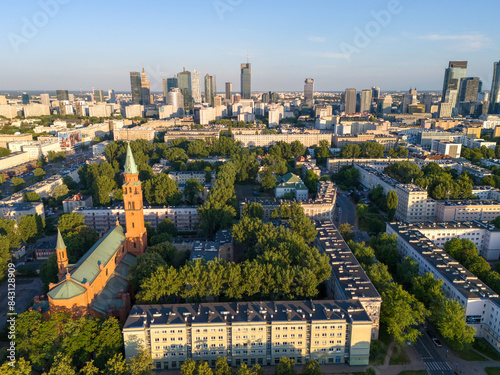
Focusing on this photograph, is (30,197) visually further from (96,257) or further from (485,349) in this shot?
(485,349)

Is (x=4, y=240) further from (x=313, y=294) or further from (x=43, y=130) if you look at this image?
(x=43, y=130)

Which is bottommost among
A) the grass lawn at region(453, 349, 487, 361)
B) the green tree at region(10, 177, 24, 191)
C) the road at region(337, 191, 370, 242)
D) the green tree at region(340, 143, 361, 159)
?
the grass lawn at region(453, 349, 487, 361)

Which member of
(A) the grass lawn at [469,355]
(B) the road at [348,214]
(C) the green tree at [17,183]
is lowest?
(A) the grass lawn at [469,355]

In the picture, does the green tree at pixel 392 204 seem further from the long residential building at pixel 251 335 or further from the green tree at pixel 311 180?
the long residential building at pixel 251 335

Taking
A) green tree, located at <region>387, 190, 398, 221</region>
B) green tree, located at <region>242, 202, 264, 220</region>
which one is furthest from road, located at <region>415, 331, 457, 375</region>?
green tree, located at <region>387, 190, 398, 221</region>

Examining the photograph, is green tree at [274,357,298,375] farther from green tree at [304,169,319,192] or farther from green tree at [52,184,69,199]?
green tree at [52,184,69,199]

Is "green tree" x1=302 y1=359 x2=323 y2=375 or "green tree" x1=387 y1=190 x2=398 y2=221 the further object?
"green tree" x1=387 y1=190 x2=398 y2=221

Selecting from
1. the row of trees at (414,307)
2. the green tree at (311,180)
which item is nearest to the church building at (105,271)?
the row of trees at (414,307)
